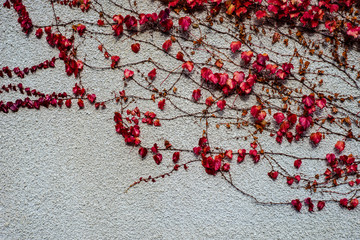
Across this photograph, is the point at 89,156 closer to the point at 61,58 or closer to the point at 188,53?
the point at 61,58

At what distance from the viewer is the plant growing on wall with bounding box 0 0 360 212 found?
84.0 inches

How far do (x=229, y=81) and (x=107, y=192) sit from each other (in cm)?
134

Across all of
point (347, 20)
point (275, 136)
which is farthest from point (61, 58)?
point (347, 20)

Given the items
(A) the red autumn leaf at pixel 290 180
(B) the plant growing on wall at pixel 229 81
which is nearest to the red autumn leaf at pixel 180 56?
(B) the plant growing on wall at pixel 229 81

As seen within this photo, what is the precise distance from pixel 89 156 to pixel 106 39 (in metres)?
0.99

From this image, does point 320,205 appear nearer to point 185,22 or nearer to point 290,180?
point 290,180

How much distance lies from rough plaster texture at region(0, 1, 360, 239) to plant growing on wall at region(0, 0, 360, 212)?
60 mm

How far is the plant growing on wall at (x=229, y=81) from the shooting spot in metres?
2.13

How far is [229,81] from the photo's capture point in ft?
7.01

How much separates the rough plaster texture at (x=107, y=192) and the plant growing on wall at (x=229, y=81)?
0.06 m

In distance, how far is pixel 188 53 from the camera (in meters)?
2.21

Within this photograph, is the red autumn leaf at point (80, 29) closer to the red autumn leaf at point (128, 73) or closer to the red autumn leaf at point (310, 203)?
the red autumn leaf at point (128, 73)

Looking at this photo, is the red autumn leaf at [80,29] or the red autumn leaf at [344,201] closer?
the red autumn leaf at [344,201]

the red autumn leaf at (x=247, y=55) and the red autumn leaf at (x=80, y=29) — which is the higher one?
the red autumn leaf at (x=247, y=55)
